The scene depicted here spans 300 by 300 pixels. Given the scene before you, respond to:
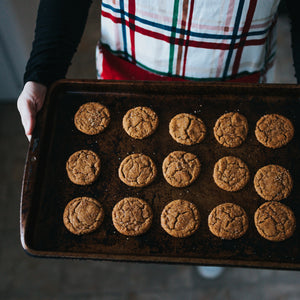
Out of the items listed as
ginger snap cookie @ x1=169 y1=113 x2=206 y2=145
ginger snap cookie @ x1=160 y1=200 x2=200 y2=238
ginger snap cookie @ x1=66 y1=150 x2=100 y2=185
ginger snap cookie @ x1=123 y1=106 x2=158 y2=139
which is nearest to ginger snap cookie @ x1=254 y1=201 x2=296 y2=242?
ginger snap cookie @ x1=160 y1=200 x2=200 y2=238

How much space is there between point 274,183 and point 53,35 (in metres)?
1.02

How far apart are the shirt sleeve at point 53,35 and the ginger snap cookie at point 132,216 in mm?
589

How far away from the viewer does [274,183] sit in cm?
121

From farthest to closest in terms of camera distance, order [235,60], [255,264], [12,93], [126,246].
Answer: [12,93], [235,60], [126,246], [255,264]

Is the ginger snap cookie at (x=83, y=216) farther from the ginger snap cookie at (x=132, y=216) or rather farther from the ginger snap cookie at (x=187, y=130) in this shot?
the ginger snap cookie at (x=187, y=130)

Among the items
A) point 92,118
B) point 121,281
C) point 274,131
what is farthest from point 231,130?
point 121,281

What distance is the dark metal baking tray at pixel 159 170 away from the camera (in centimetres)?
113

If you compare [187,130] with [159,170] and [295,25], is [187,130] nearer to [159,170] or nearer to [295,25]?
[159,170]

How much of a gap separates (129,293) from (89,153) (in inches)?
41.0

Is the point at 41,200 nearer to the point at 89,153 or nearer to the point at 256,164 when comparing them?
the point at 89,153

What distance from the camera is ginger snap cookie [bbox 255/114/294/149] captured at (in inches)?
50.3

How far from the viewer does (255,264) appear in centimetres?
104

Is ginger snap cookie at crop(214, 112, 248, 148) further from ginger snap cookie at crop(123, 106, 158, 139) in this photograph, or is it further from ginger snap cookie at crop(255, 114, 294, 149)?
ginger snap cookie at crop(123, 106, 158, 139)

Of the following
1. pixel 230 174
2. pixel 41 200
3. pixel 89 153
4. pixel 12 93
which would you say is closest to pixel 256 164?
pixel 230 174
